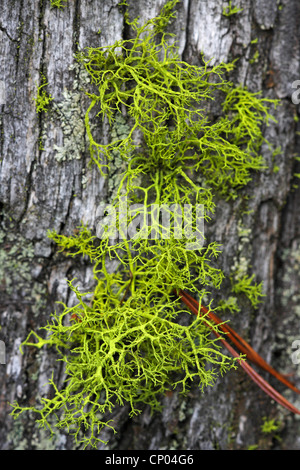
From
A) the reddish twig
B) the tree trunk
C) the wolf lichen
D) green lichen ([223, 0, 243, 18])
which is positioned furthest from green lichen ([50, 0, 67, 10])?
the reddish twig

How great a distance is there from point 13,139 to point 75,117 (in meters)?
0.23

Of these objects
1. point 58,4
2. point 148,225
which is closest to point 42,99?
point 58,4

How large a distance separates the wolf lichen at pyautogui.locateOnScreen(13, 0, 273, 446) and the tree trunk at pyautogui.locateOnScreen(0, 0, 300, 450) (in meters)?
0.06

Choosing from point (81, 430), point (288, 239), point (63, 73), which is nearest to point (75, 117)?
point (63, 73)

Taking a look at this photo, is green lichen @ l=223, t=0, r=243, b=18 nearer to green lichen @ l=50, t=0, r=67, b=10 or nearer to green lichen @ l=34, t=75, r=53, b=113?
green lichen @ l=50, t=0, r=67, b=10

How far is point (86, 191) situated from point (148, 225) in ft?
0.86

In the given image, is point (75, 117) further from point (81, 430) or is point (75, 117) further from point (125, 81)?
point (81, 430)

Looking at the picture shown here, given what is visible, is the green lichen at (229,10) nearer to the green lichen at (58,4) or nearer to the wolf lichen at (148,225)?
the wolf lichen at (148,225)

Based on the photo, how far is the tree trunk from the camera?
1.31 metres

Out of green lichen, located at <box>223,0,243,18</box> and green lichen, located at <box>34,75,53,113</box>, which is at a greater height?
green lichen, located at <box>223,0,243,18</box>

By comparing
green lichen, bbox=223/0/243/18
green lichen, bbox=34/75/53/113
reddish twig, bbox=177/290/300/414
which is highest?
green lichen, bbox=223/0/243/18

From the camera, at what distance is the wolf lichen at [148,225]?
4.15 ft

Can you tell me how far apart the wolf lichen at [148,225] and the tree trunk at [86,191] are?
0.18 ft
